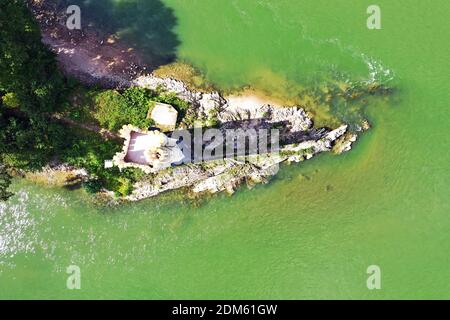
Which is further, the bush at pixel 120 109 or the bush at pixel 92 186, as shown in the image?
the bush at pixel 92 186

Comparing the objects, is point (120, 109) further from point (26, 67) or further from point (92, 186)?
point (26, 67)

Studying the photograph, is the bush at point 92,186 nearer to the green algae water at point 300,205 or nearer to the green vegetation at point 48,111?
the green vegetation at point 48,111

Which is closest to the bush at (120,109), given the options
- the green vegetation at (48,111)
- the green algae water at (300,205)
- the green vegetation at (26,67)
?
the green vegetation at (48,111)

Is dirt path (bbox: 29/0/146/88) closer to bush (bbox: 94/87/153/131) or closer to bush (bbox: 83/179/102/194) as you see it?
bush (bbox: 94/87/153/131)

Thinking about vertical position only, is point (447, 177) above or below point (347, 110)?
below
